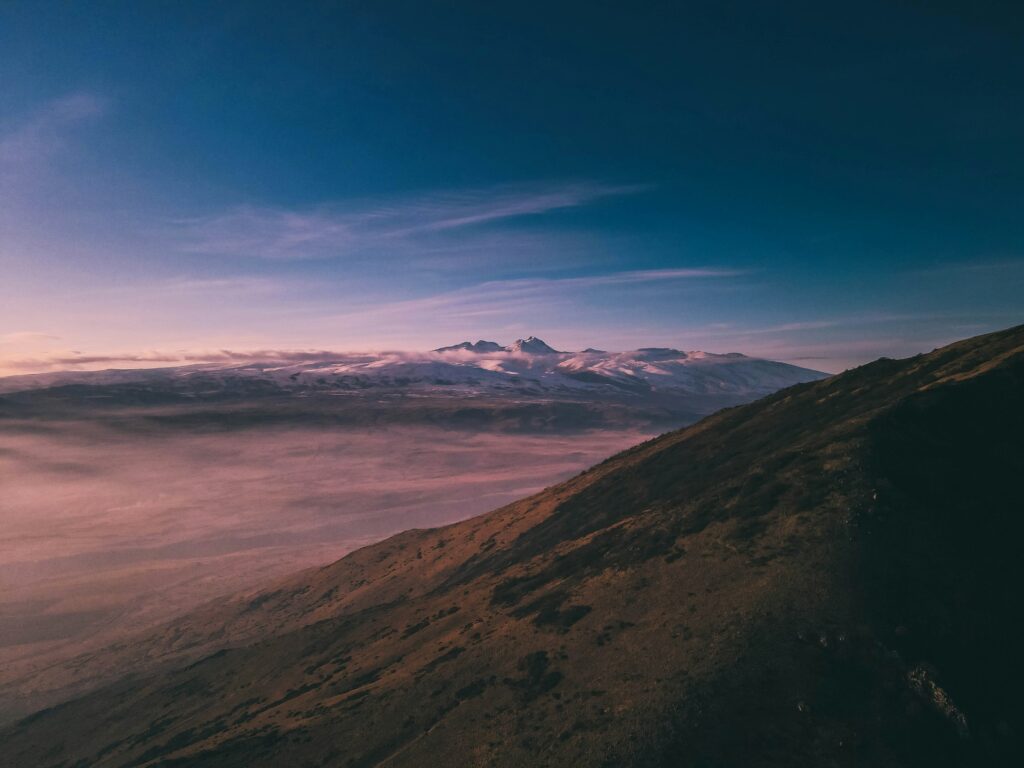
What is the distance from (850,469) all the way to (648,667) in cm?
2052

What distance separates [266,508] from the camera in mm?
175500

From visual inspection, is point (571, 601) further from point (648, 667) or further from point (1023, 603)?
point (1023, 603)

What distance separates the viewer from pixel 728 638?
2834 centimetres

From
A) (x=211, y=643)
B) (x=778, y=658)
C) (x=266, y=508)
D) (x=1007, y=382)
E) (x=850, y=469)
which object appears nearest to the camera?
(x=778, y=658)

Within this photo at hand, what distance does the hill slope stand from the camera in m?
24.4

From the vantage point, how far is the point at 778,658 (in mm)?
26562

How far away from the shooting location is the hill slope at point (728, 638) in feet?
80.2

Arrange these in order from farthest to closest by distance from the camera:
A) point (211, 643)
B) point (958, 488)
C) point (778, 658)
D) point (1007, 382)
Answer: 1. point (211, 643)
2. point (1007, 382)
3. point (958, 488)
4. point (778, 658)

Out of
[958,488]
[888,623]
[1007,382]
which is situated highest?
[1007,382]

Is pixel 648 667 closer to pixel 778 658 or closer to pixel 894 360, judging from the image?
pixel 778 658

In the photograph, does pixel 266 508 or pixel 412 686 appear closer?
pixel 412 686

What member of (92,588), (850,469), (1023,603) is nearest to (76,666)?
(92,588)

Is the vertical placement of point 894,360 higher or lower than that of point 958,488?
higher

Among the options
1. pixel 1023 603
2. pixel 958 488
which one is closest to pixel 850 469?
pixel 958 488
